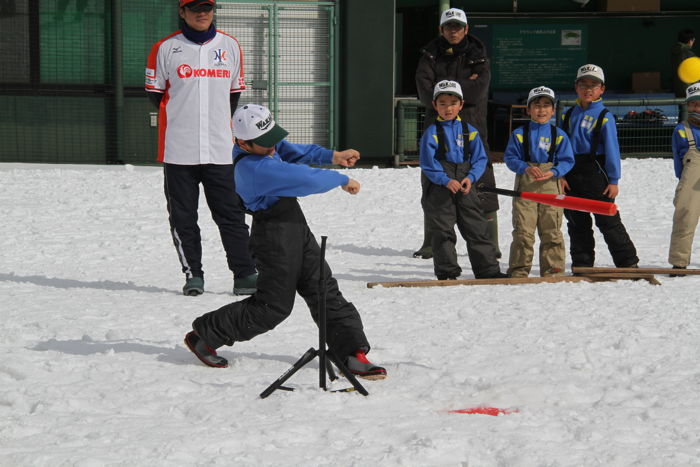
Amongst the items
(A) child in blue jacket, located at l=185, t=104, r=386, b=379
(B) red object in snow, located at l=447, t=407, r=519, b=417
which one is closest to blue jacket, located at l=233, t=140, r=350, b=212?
(A) child in blue jacket, located at l=185, t=104, r=386, b=379

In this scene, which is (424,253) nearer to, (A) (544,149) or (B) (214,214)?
(A) (544,149)

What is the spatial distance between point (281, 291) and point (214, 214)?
2.40 metres

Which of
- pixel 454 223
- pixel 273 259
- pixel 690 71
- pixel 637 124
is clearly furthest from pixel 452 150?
pixel 637 124

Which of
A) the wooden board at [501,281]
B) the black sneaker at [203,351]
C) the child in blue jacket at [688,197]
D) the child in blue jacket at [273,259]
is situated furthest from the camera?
the child in blue jacket at [688,197]

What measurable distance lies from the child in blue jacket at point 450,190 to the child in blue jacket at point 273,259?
2.56 metres

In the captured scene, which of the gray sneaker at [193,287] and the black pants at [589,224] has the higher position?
the black pants at [589,224]

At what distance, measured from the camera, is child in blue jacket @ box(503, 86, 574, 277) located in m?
7.88

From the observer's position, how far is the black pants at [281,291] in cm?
520

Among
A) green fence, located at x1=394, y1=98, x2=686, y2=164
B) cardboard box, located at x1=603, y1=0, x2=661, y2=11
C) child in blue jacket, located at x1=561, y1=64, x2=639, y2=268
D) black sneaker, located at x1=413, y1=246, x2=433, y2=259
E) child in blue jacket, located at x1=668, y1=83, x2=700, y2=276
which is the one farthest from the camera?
cardboard box, located at x1=603, y1=0, x2=661, y2=11

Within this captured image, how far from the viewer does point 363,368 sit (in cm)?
518

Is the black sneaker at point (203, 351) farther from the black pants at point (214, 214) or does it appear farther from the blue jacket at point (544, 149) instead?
the blue jacket at point (544, 149)

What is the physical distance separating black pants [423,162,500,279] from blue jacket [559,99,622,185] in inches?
39.0

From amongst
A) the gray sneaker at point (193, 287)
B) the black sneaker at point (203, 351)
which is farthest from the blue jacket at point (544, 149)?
the black sneaker at point (203, 351)

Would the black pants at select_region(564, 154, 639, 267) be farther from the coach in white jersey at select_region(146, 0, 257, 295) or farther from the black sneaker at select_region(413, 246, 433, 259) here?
the coach in white jersey at select_region(146, 0, 257, 295)
